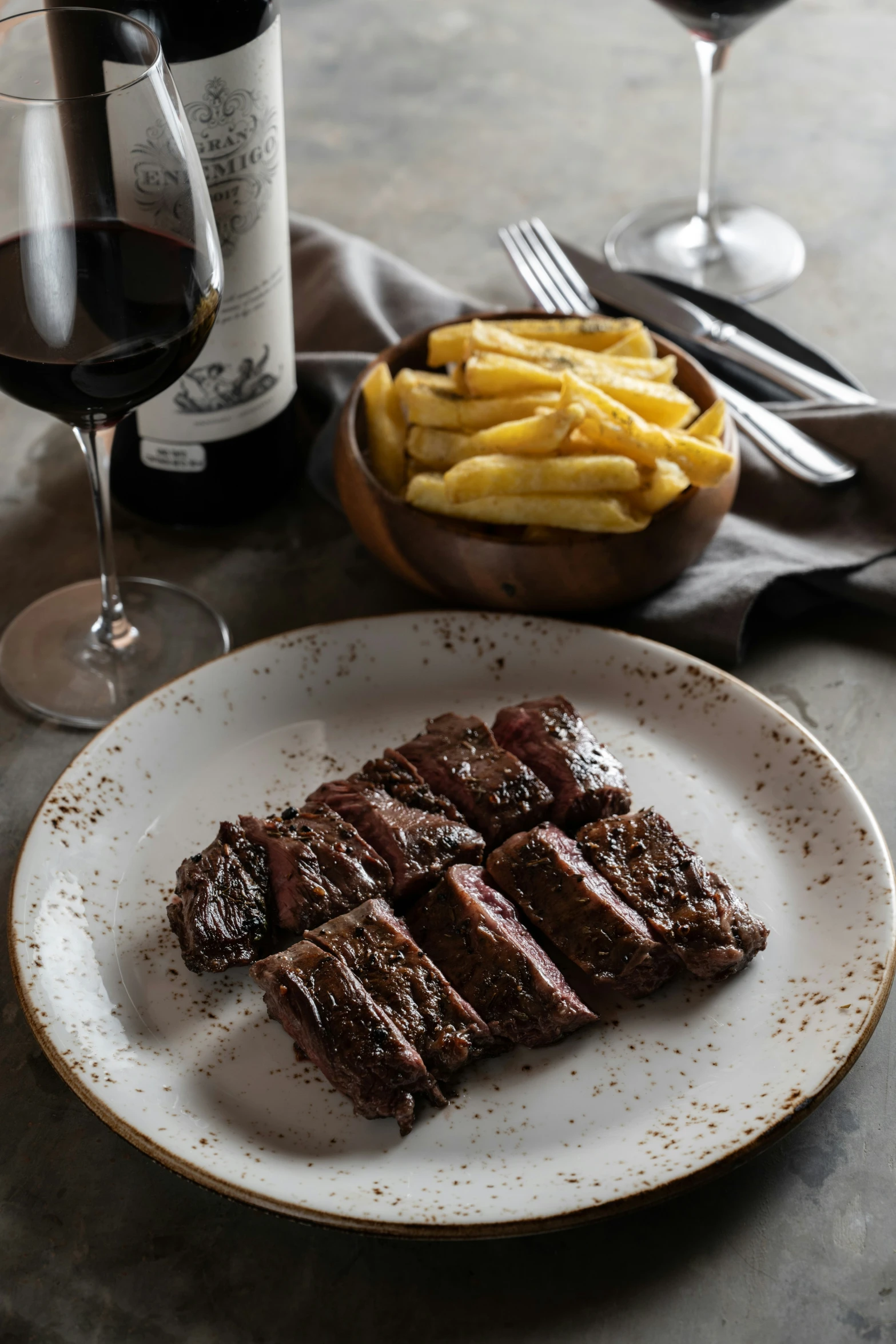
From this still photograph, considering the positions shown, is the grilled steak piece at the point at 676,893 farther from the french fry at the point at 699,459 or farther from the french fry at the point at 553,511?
the french fry at the point at 699,459

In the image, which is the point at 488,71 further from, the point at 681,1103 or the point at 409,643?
the point at 681,1103

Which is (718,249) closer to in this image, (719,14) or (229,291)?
(719,14)

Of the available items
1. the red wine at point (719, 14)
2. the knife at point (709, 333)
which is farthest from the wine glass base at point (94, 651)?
the red wine at point (719, 14)

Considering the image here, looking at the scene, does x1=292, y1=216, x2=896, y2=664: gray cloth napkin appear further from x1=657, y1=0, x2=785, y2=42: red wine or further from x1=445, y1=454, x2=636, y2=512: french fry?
x1=657, y1=0, x2=785, y2=42: red wine

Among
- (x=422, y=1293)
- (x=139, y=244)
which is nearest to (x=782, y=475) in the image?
(x=139, y=244)

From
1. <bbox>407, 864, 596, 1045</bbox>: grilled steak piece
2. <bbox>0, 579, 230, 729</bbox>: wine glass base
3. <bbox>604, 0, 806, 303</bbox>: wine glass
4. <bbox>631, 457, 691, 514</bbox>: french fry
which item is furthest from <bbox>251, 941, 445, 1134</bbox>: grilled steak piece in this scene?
<bbox>604, 0, 806, 303</bbox>: wine glass

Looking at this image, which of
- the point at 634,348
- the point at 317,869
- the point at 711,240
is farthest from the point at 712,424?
the point at 711,240
